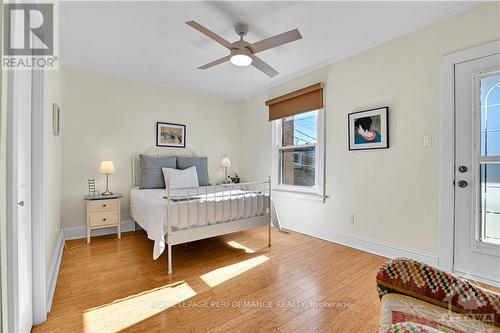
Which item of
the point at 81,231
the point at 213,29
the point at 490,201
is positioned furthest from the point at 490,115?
the point at 81,231

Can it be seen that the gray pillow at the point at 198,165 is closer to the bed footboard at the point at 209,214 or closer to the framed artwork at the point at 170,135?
the framed artwork at the point at 170,135

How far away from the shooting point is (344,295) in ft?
6.28

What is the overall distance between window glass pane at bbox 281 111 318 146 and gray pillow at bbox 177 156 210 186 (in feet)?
4.79

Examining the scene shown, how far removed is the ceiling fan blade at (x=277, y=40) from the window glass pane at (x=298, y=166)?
1786 mm

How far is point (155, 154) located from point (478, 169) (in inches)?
161

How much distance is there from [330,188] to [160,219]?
7.22ft

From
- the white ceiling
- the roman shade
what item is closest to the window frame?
the roman shade

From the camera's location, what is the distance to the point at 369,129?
2.83 meters

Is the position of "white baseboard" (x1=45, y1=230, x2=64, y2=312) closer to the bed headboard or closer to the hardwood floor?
the hardwood floor

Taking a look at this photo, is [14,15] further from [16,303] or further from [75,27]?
[75,27]

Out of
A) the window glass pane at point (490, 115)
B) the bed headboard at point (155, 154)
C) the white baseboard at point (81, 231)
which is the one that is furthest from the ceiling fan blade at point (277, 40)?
the white baseboard at point (81, 231)

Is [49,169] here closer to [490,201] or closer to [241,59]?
[241,59]

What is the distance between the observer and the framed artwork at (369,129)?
2697 mm

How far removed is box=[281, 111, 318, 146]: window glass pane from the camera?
360cm
